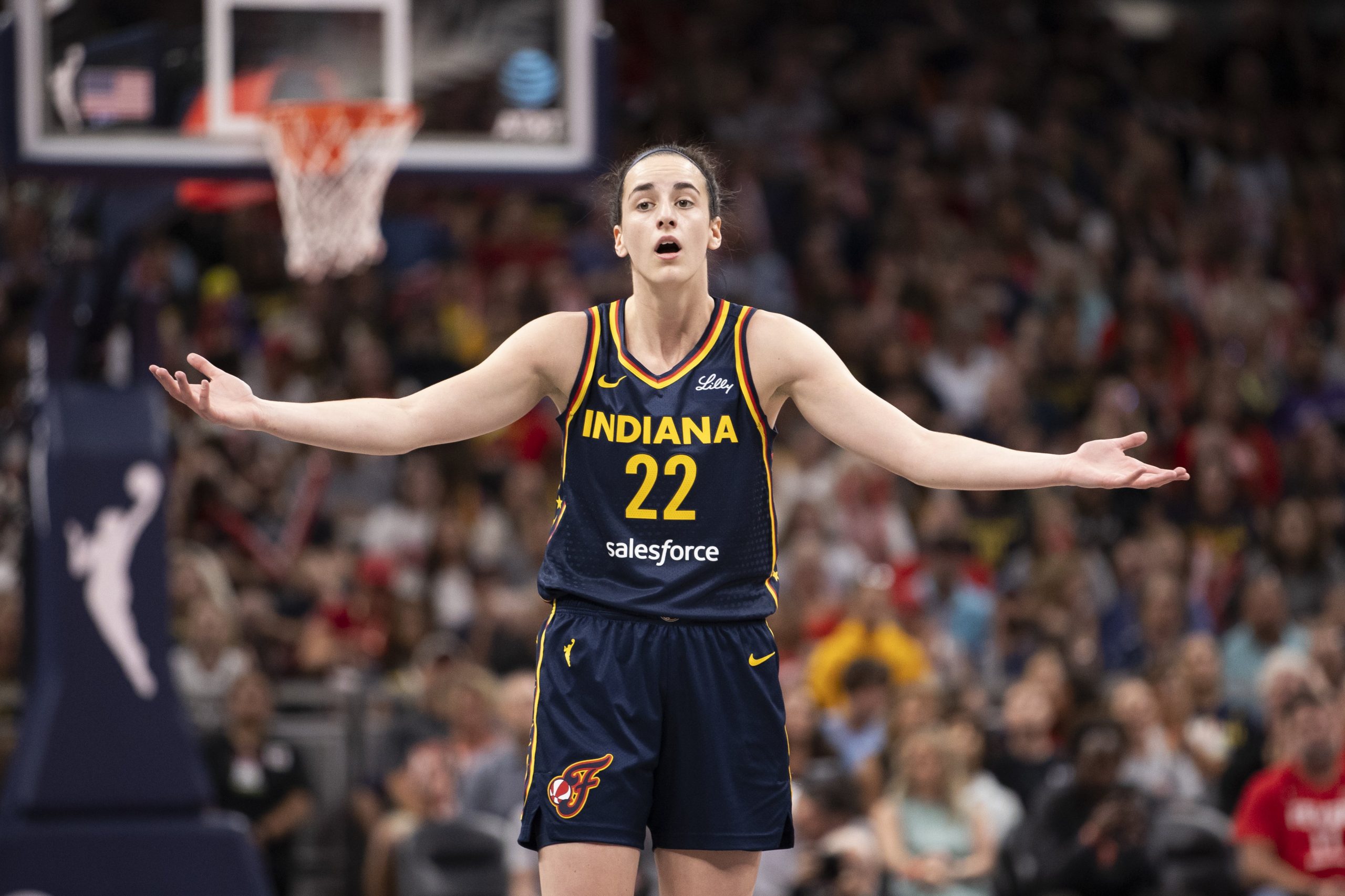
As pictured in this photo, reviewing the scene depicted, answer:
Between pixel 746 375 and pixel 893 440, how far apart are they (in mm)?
369

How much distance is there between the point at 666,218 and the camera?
4098mm

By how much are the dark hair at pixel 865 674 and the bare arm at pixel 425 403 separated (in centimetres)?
540

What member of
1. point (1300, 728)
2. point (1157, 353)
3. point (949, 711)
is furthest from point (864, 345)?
point (1300, 728)

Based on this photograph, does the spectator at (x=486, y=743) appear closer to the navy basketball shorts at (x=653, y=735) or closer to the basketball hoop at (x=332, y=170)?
the basketball hoop at (x=332, y=170)

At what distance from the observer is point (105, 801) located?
745 cm

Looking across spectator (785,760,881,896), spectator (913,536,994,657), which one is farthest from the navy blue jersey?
spectator (913,536,994,657)

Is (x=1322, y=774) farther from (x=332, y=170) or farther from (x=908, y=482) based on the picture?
(x=332, y=170)

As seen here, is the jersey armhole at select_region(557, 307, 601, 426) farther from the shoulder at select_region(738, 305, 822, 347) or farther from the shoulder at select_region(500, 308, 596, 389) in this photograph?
the shoulder at select_region(738, 305, 822, 347)

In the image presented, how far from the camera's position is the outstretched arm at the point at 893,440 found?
12.9ft

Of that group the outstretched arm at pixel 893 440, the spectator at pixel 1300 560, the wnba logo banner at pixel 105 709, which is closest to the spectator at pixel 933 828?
the wnba logo banner at pixel 105 709

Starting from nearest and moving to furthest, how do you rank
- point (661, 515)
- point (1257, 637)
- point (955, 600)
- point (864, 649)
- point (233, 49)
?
point (661, 515)
point (233, 49)
point (864, 649)
point (1257, 637)
point (955, 600)

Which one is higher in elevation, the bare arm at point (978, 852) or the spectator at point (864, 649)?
the spectator at point (864, 649)

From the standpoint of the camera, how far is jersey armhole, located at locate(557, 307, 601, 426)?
419cm

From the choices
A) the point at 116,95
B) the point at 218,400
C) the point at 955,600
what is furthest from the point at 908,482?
the point at 218,400
